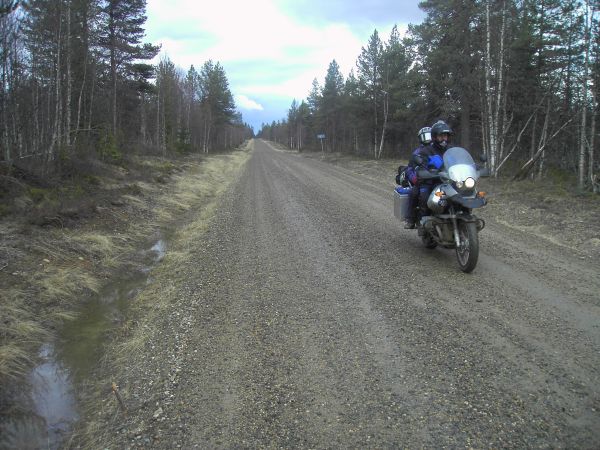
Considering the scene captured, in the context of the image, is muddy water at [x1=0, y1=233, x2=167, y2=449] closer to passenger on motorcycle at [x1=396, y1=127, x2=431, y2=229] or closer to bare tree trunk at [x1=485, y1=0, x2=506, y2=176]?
passenger on motorcycle at [x1=396, y1=127, x2=431, y2=229]

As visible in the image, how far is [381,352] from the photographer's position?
3510 mm

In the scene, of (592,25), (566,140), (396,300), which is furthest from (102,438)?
(566,140)

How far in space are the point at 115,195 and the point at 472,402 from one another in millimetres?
9984

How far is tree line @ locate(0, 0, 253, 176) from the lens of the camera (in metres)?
10.3

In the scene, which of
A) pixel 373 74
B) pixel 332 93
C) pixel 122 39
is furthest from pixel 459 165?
pixel 332 93

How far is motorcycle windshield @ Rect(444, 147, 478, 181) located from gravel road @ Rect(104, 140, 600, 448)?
1306 mm

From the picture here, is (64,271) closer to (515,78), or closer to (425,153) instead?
(425,153)

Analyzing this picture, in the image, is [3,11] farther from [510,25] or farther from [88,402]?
[510,25]

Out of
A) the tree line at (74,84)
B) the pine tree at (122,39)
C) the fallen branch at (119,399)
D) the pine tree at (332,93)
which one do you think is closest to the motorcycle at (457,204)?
the fallen branch at (119,399)

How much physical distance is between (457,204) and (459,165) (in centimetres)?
55

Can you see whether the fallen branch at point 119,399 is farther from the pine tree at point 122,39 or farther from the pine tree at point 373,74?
the pine tree at point 373,74

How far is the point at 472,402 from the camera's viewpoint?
2805mm

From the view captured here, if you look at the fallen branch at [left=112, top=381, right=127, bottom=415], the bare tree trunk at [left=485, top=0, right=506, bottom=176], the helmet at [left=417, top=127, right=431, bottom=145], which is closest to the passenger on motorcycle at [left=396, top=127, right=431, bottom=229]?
the helmet at [left=417, top=127, right=431, bottom=145]

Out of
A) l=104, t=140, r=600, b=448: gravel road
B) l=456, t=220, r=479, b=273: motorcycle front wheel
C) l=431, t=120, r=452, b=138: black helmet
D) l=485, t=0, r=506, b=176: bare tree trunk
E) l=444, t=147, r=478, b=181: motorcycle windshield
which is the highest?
l=485, t=0, r=506, b=176: bare tree trunk
